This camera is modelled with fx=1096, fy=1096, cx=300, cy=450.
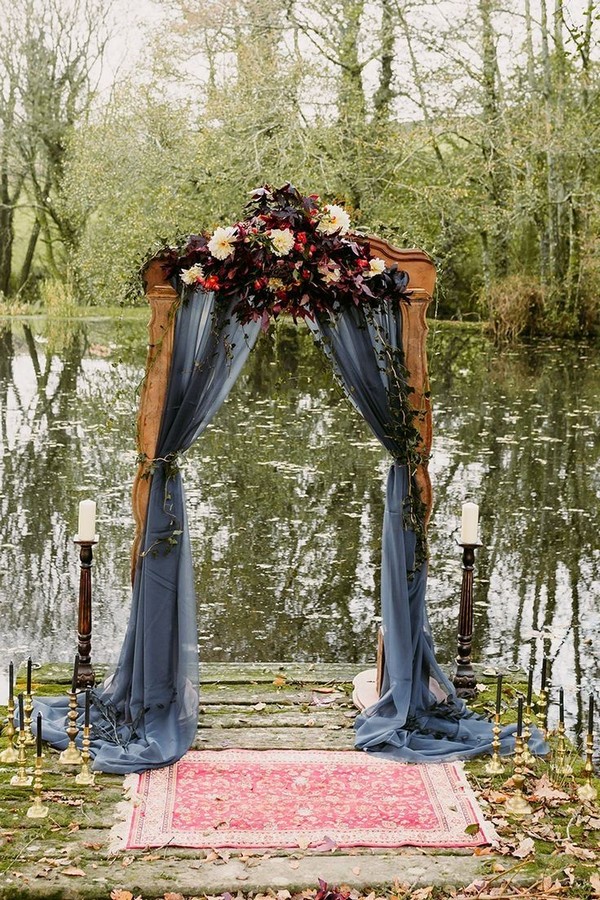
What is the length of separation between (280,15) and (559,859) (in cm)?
1642

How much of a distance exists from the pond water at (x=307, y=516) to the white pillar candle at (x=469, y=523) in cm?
75

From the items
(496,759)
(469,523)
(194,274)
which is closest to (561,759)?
(496,759)

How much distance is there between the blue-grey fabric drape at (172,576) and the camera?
182 inches

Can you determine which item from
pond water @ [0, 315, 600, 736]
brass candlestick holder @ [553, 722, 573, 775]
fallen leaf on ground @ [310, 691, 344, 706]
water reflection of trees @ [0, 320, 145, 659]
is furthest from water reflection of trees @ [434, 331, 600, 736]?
water reflection of trees @ [0, 320, 145, 659]

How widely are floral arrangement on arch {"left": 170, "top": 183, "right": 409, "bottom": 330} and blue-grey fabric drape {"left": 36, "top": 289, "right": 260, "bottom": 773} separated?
0.40 feet

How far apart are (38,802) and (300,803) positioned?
95 centimetres

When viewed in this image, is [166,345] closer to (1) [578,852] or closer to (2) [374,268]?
(2) [374,268]

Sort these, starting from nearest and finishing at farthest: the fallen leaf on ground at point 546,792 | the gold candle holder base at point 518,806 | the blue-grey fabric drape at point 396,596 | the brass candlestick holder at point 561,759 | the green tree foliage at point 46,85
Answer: the gold candle holder base at point 518,806, the fallen leaf on ground at point 546,792, the brass candlestick holder at point 561,759, the blue-grey fabric drape at point 396,596, the green tree foliage at point 46,85

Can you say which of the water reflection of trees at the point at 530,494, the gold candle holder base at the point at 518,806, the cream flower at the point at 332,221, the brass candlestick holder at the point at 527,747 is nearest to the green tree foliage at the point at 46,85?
the water reflection of trees at the point at 530,494

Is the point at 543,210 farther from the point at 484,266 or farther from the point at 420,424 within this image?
the point at 420,424

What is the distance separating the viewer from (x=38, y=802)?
12.7 feet

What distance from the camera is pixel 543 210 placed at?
20.5 meters

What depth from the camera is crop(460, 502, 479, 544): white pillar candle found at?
16.5ft

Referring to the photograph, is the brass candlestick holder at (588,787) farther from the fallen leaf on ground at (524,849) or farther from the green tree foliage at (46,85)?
the green tree foliage at (46,85)
